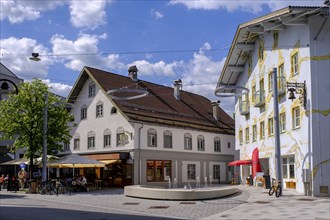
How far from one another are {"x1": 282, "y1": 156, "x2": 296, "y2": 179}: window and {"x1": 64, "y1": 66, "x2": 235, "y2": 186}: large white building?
47.7 feet

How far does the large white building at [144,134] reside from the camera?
4106cm

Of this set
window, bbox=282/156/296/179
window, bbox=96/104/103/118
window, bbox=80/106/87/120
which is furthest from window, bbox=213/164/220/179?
window, bbox=282/156/296/179

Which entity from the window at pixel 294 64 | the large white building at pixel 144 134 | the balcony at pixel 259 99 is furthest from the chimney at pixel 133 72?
the window at pixel 294 64

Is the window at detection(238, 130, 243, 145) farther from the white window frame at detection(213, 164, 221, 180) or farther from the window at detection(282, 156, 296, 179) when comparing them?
the window at detection(282, 156, 296, 179)

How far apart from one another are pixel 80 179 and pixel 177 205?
561 inches

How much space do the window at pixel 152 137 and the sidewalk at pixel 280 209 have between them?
61.4 feet

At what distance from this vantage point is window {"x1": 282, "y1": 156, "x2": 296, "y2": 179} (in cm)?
2897

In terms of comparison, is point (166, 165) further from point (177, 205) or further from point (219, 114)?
point (177, 205)

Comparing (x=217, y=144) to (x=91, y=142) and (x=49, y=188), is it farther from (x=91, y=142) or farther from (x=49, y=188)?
(x=49, y=188)

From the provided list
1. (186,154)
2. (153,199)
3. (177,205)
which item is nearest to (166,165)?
(186,154)

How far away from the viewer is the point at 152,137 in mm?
42281

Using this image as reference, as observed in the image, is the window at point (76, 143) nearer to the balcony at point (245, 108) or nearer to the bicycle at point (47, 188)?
the bicycle at point (47, 188)

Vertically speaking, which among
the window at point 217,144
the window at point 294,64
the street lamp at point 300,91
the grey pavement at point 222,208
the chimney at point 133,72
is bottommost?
the grey pavement at point 222,208

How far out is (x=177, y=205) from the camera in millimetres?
22547
